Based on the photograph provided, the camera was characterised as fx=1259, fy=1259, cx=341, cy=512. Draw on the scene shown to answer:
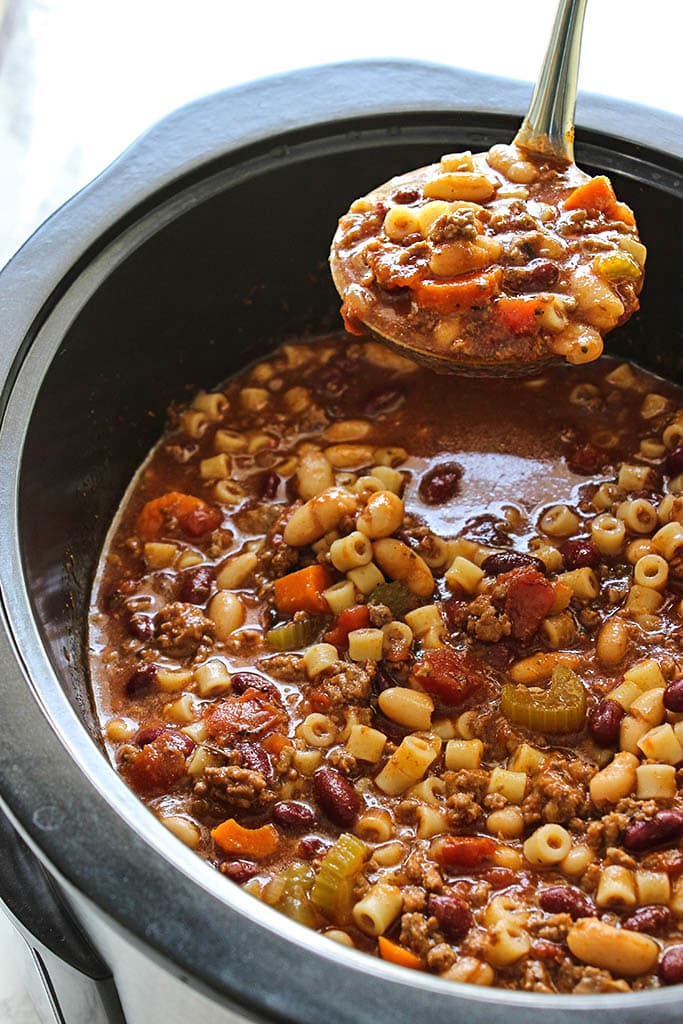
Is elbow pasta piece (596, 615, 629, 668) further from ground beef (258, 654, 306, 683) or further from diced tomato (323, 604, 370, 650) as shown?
ground beef (258, 654, 306, 683)

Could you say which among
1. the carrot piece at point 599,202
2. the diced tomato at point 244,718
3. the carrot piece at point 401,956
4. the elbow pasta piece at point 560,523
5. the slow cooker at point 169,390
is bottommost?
the carrot piece at point 401,956

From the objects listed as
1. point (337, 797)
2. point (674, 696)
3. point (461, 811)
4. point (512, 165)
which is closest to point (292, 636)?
point (337, 797)

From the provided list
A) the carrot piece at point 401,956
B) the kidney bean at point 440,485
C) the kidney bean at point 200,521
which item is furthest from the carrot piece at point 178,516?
the carrot piece at point 401,956

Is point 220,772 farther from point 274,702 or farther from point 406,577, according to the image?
point 406,577

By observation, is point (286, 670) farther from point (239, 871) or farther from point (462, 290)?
point (462, 290)

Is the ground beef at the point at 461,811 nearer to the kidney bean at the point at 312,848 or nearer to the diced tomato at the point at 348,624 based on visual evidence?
the kidney bean at the point at 312,848

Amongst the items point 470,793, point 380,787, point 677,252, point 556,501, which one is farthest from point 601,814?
point 677,252
